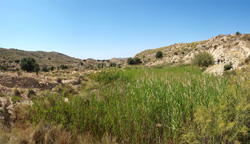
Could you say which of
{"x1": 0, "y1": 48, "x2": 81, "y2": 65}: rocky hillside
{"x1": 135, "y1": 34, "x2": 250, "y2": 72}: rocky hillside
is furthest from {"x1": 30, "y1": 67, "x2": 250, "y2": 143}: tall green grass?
{"x1": 0, "y1": 48, "x2": 81, "y2": 65}: rocky hillside

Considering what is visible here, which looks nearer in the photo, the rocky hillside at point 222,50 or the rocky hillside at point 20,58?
the rocky hillside at point 222,50

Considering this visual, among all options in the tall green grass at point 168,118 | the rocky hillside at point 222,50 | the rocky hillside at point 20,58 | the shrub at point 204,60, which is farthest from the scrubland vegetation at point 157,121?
the rocky hillside at point 20,58

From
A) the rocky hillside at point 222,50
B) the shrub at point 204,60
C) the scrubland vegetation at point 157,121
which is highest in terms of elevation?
the rocky hillside at point 222,50

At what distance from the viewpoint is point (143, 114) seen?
3400mm

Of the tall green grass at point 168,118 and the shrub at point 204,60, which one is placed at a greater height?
the shrub at point 204,60

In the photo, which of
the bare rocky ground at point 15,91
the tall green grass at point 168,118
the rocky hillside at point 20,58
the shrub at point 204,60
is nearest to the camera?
the tall green grass at point 168,118

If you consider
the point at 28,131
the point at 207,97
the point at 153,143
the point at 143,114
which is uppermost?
the point at 207,97

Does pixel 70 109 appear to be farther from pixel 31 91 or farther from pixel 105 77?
pixel 105 77

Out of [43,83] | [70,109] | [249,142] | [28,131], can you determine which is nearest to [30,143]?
[28,131]

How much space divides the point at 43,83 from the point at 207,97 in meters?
7.25

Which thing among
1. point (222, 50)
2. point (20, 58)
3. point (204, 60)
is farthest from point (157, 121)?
point (20, 58)

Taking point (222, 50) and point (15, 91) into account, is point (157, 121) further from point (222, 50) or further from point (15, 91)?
point (222, 50)

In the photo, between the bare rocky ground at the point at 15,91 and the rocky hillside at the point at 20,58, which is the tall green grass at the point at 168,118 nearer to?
the bare rocky ground at the point at 15,91

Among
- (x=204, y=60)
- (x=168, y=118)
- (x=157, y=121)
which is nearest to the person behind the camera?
(x=168, y=118)
